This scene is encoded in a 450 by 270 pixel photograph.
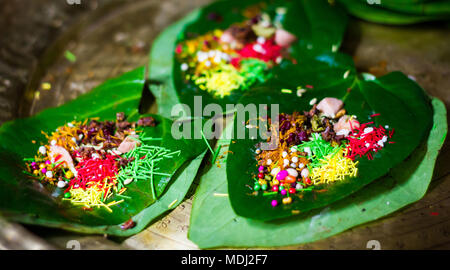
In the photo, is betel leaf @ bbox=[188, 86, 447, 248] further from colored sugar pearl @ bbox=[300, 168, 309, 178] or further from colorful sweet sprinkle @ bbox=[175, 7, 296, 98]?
colorful sweet sprinkle @ bbox=[175, 7, 296, 98]

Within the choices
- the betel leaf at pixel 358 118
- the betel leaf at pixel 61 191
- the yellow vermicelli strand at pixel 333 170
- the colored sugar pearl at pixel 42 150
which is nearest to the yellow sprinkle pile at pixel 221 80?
the betel leaf at pixel 358 118

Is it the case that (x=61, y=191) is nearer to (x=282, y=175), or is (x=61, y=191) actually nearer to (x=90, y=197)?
(x=90, y=197)

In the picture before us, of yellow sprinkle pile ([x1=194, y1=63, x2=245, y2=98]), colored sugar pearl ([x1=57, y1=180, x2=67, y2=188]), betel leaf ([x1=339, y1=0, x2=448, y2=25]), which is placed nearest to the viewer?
colored sugar pearl ([x1=57, y1=180, x2=67, y2=188])

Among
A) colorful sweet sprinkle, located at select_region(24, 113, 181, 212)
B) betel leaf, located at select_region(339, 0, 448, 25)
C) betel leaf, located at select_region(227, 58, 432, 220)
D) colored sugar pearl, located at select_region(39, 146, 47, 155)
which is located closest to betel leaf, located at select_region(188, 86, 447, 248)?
betel leaf, located at select_region(227, 58, 432, 220)

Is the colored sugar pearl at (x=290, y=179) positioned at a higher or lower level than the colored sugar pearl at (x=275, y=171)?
lower

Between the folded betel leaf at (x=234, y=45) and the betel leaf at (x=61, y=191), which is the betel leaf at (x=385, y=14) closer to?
the folded betel leaf at (x=234, y=45)

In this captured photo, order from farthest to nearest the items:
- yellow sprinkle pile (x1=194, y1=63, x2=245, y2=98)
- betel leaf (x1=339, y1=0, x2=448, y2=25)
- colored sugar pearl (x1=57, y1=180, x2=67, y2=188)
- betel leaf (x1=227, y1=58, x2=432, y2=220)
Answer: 1. betel leaf (x1=339, y1=0, x2=448, y2=25)
2. yellow sprinkle pile (x1=194, y1=63, x2=245, y2=98)
3. colored sugar pearl (x1=57, y1=180, x2=67, y2=188)
4. betel leaf (x1=227, y1=58, x2=432, y2=220)

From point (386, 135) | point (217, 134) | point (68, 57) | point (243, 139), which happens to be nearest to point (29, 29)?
point (68, 57)
